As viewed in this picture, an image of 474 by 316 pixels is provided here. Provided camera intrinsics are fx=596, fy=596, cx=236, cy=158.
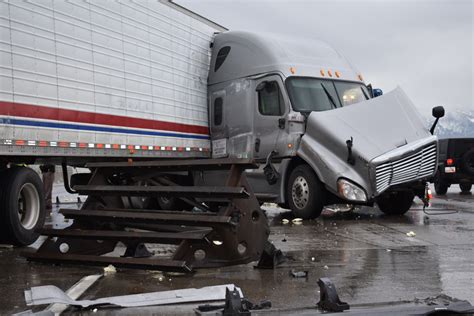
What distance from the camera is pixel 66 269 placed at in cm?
647

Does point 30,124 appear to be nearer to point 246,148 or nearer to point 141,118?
point 141,118

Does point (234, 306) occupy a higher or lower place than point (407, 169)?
lower

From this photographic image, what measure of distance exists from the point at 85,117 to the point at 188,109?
3.48m

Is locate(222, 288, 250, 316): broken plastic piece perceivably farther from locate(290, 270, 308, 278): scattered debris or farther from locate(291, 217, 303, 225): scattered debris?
locate(291, 217, 303, 225): scattered debris

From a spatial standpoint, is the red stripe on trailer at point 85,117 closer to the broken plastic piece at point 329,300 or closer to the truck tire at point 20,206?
the truck tire at point 20,206

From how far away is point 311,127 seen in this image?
36.1ft

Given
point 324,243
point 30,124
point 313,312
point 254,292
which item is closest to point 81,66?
point 30,124

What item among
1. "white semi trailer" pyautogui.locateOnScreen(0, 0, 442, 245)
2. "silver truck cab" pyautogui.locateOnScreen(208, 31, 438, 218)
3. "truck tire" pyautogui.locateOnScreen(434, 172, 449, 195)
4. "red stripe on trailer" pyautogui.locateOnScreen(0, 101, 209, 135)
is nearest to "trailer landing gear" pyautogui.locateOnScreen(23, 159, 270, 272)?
"white semi trailer" pyautogui.locateOnScreen(0, 0, 442, 245)

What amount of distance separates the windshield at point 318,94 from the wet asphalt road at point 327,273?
3.00 metres

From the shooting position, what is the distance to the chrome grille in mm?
10367

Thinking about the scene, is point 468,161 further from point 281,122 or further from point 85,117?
point 85,117

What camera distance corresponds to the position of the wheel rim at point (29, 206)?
8328 mm

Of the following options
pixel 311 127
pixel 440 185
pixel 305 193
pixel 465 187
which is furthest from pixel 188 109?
pixel 465 187

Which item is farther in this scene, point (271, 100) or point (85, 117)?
point (271, 100)
